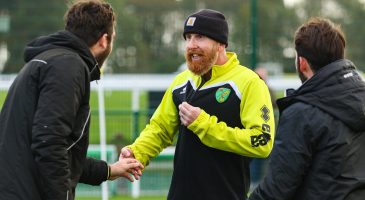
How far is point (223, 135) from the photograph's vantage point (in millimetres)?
5051

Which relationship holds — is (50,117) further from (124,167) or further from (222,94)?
(222,94)

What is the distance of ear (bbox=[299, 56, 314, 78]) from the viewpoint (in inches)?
186

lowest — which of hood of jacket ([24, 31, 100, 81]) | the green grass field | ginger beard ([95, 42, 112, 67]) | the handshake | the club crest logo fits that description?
the green grass field

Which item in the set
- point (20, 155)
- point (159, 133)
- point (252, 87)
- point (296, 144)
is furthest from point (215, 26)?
point (20, 155)

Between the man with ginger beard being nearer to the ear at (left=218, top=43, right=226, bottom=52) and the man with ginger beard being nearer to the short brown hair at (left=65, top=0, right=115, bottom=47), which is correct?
the ear at (left=218, top=43, right=226, bottom=52)

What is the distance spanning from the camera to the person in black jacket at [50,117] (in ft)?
14.4

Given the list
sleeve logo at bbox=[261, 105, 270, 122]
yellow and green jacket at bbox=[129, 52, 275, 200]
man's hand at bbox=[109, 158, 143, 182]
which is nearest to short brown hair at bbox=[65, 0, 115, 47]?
yellow and green jacket at bbox=[129, 52, 275, 200]

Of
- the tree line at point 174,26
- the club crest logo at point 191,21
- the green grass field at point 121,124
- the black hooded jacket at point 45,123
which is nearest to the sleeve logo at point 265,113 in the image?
the club crest logo at point 191,21

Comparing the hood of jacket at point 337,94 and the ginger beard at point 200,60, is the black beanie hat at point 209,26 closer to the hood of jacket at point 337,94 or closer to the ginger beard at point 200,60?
the ginger beard at point 200,60

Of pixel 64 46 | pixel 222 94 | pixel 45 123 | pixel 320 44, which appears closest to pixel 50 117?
pixel 45 123

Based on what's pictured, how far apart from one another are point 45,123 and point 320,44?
1.59 m

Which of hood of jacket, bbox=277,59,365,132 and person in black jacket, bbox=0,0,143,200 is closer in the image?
person in black jacket, bbox=0,0,143,200

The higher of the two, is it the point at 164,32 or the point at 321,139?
the point at 321,139

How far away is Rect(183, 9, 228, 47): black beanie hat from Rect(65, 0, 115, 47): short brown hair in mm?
664
